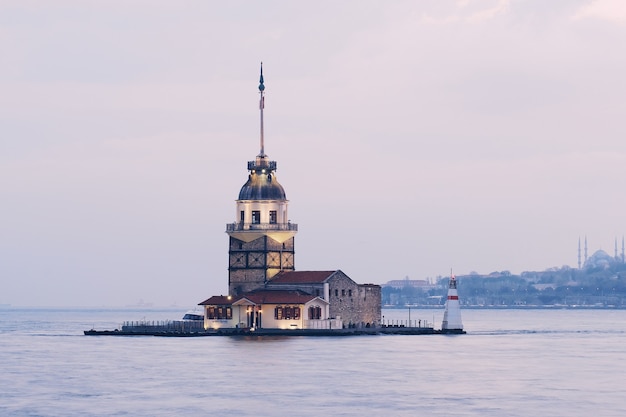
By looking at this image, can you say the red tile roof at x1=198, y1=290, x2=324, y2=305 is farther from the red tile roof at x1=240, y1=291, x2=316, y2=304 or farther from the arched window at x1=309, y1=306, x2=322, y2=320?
the arched window at x1=309, y1=306, x2=322, y2=320

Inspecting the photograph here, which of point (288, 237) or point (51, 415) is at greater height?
point (288, 237)

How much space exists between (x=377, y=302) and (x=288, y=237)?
35.5 feet

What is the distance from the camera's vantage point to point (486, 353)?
4407 inches

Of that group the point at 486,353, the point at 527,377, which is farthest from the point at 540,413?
the point at 486,353

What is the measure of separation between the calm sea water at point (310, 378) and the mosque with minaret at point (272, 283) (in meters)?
2.80

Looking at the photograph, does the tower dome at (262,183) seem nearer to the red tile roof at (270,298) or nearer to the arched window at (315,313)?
the red tile roof at (270,298)

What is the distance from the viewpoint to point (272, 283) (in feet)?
424

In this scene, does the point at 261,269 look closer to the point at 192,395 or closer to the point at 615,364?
the point at 615,364

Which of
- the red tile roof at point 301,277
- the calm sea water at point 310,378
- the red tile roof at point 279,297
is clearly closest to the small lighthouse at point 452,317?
the calm sea water at point 310,378

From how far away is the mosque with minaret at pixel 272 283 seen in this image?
126 meters

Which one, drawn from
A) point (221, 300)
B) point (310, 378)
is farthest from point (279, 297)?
point (310, 378)

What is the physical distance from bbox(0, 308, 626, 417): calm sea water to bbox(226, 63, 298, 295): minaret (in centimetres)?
762

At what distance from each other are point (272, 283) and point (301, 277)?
2841 millimetres

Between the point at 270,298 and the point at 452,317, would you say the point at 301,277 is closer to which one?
the point at 270,298
